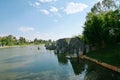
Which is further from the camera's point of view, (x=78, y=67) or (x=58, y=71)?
(x=78, y=67)

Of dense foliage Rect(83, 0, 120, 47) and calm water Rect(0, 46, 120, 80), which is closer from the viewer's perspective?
calm water Rect(0, 46, 120, 80)

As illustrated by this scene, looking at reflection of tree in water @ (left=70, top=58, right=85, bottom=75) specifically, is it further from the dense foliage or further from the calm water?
the dense foliage

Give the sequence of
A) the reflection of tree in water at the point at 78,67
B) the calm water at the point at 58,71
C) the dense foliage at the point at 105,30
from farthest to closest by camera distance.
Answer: the dense foliage at the point at 105,30, the reflection of tree in water at the point at 78,67, the calm water at the point at 58,71

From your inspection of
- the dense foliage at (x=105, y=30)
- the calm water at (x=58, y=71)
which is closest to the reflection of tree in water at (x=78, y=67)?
the calm water at (x=58, y=71)

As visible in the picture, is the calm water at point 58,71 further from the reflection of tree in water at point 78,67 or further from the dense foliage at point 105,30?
the dense foliage at point 105,30

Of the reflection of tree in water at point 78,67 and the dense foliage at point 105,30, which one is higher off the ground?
the dense foliage at point 105,30

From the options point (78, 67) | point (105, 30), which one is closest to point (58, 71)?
point (78, 67)

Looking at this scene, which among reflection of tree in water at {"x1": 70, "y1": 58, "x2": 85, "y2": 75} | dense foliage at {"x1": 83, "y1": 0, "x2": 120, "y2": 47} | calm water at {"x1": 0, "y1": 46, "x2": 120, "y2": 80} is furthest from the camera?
dense foliage at {"x1": 83, "y1": 0, "x2": 120, "y2": 47}

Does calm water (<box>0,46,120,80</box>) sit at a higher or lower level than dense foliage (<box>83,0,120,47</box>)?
lower

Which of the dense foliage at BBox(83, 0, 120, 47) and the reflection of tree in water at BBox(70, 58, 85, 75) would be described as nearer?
the reflection of tree in water at BBox(70, 58, 85, 75)

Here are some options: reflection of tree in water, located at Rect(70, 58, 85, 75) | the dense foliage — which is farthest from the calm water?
the dense foliage

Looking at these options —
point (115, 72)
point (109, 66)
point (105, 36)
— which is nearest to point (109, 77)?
point (115, 72)

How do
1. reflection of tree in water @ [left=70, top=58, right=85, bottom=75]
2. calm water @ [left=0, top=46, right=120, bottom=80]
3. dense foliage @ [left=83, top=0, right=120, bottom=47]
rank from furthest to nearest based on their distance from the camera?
dense foliage @ [left=83, top=0, right=120, bottom=47] < reflection of tree in water @ [left=70, top=58, right=85, bottom=75] < calm water @ [left=0, top=46, right=120, bottom=80]

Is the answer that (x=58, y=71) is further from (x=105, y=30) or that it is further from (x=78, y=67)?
(x=105, y=30)
